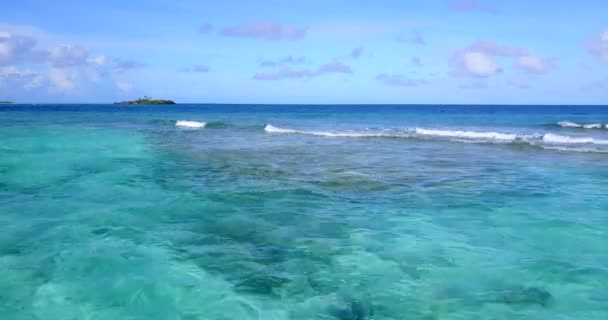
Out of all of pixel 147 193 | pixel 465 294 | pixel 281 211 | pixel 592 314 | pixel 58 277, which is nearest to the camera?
pixel 592 314

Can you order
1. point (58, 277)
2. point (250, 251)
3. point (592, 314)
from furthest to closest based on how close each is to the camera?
point (250, 251)
point (58, 277)
point (592, 314)

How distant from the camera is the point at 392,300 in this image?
6.09 m

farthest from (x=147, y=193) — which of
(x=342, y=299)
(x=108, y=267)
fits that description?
(x=342, y=299)

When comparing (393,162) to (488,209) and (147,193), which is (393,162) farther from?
(147,193)

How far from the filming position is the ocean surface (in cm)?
603

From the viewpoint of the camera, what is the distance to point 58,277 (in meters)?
6.75

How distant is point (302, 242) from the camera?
8.15m

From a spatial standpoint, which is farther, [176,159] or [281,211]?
[176,159]

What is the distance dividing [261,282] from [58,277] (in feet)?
9.17

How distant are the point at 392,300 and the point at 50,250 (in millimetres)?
5375

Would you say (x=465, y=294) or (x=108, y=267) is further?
(x=108, y=267)

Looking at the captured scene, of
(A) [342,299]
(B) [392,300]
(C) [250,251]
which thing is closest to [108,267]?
(C) [250,251]

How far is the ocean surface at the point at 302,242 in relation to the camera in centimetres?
603

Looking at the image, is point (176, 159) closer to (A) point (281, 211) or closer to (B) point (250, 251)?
(A) point (281, 211)
